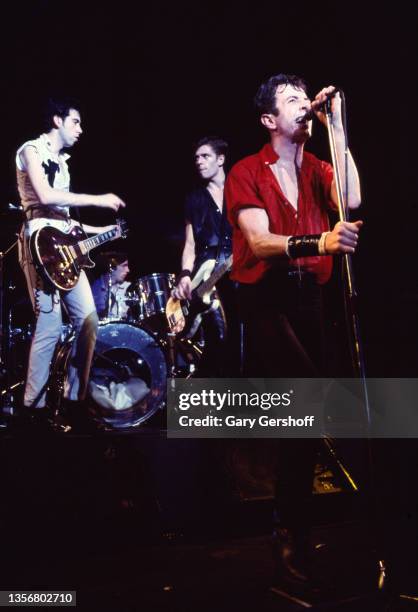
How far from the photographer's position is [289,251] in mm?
1989

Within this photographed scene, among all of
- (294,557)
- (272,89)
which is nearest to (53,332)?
(272,89)

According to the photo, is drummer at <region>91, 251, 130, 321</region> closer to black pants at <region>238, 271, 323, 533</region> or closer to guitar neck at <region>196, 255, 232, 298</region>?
guitar neck at <region>196, 255, 232, 298</region>

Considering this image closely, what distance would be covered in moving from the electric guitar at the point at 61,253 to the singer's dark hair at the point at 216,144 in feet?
5.65

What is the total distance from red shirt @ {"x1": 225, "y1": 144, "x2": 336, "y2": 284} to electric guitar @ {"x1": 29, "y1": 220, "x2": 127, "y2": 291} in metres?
2.19

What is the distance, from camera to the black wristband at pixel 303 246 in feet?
6.40

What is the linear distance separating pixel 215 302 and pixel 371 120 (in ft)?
6.77

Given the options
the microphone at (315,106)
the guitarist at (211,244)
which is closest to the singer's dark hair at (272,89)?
the microphone at (315,106)

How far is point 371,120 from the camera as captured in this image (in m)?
4.31

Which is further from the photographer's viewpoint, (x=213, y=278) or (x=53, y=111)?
(x=213, y=278)

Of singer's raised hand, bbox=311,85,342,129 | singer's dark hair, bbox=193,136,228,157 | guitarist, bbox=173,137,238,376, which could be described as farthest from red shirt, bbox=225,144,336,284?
singer's dark hair, bbox=193,136,228,157

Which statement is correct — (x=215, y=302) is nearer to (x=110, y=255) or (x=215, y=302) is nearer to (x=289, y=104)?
(x=110, y=255)

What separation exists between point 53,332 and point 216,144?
2.67 metres

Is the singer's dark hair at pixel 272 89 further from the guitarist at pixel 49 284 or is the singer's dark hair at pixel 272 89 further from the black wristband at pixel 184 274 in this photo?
the black wristband at pixel 184 274

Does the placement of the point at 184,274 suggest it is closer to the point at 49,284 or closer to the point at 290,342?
the point at 49,284
